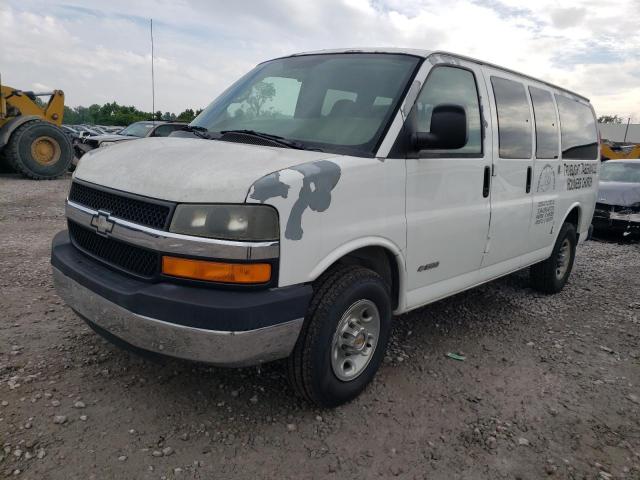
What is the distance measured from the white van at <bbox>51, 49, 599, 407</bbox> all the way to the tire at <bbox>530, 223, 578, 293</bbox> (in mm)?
1300

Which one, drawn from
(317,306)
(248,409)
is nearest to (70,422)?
(248,409)

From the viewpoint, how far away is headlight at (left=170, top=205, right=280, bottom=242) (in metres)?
2.29

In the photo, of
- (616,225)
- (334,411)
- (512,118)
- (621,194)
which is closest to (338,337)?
(334,411)

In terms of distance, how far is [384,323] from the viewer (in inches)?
120

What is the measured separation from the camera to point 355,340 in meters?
2.89

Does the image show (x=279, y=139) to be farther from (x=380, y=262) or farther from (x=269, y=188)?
(x=380, y=262)

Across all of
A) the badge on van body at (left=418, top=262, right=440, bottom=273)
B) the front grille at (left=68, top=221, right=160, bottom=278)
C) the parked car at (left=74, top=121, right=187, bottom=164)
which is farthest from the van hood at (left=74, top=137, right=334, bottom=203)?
the parked car at (left=74, top=121, right=187, bottom=164)

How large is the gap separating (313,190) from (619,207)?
28.5 ft

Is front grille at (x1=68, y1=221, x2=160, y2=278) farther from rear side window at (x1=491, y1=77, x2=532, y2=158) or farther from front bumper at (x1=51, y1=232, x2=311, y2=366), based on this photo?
rear side window at (x1=491, y1=77, x2=532, y2=158)

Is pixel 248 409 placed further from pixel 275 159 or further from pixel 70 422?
pixel 275 159

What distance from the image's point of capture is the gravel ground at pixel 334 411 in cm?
245

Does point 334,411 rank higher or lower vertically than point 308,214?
lower

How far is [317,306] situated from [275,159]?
0.79m

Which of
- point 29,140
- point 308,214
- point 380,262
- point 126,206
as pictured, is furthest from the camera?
point 29,140
